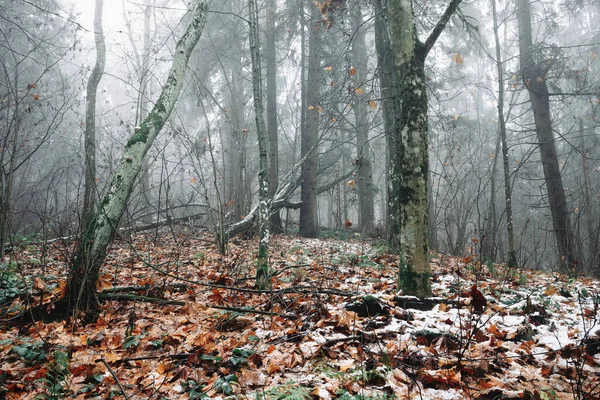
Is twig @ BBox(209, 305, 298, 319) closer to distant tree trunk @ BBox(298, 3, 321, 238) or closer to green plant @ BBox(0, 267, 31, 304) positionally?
green plant @ BBox(0, 267, 31, 304)

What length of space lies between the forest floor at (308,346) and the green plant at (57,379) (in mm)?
12

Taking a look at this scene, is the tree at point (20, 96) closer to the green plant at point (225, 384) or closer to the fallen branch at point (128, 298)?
the fallen branch at point (128, 298)

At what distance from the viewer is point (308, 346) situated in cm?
247

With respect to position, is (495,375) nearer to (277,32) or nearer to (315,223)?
(315,223)

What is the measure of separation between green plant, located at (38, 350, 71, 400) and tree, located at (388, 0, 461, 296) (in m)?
2.67

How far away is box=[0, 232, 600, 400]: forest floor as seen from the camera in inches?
79.0

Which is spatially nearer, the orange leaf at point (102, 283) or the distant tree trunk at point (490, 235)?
the orange leaf at point (102, 283)

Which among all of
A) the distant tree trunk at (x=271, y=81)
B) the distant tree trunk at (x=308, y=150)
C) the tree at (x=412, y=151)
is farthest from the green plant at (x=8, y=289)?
the distant tree trunk at (x=271, y=81)

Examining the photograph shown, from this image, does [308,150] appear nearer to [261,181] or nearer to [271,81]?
[271,81]

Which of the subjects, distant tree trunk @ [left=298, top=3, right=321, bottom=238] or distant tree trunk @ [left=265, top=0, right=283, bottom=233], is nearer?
distant tree trunk @ [left=298, top=3, right=321, bottom=238]

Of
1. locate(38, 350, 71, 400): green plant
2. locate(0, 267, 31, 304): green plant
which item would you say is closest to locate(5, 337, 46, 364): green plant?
locate(38, 350, 71, 400): green plant

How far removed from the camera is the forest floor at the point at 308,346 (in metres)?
2.01

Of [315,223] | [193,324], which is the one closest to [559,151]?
[315,223]

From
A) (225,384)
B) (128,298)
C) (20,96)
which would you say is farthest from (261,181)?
(20,96)
